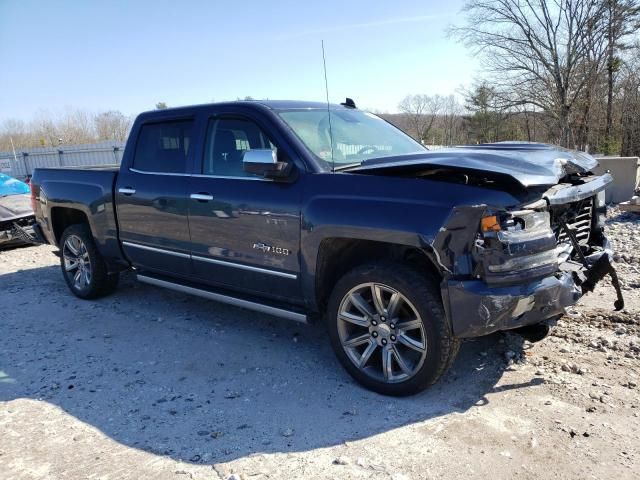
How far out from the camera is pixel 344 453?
275 cm

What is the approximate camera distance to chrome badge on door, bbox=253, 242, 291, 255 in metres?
3.66

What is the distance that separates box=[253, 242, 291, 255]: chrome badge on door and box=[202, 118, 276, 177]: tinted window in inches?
21.9

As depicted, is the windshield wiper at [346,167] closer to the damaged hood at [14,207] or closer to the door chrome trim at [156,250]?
the door chrome trim at [156,250]

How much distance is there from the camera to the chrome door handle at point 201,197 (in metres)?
4.07

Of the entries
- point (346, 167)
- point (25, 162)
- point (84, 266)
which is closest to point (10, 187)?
point (84, 266)

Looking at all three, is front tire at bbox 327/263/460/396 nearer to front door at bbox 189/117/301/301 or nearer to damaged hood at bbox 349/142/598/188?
front door at bbox 189/117/301/301

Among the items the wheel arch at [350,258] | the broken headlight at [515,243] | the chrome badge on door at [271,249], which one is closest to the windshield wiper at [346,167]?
the wheel arch at [350,258]

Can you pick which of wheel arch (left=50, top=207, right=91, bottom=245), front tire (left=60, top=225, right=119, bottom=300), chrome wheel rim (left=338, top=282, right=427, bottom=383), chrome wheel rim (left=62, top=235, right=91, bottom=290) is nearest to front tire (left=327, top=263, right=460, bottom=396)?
chrome wheel rim (left=338, top=282, right=427, bottom=383)

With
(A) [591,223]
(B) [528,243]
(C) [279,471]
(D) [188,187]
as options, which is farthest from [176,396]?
(A) [591,223]

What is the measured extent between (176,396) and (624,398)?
9.55 feet

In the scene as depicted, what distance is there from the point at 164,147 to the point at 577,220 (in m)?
3.57

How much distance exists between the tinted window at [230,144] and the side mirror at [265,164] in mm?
380

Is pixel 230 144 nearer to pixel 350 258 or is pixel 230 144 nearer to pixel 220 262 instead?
pixel 220 262

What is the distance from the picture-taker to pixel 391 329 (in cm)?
327
